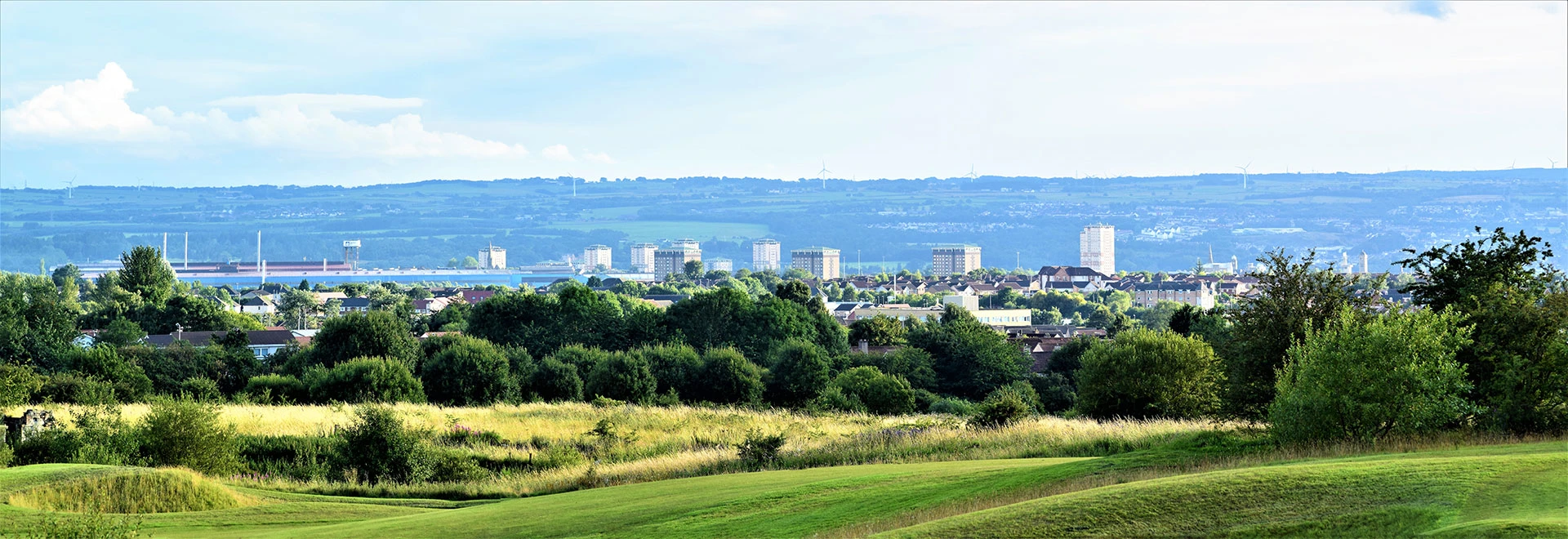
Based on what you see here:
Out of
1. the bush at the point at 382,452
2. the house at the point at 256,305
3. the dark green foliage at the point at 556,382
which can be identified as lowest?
the house at the point at 256,305

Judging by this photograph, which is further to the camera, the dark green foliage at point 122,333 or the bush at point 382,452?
the dark green foliage at point 122,333

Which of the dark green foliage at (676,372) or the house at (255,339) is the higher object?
the dark green foliage at (676,372)

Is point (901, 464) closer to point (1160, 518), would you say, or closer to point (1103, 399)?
point (1160, 518)

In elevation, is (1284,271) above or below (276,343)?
above

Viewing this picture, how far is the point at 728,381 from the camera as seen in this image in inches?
2131

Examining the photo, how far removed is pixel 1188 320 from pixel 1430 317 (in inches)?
1609

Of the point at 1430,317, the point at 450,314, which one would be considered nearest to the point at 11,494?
the point at 1430,317

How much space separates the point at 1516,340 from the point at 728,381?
35162 mm

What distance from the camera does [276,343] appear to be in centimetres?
8300

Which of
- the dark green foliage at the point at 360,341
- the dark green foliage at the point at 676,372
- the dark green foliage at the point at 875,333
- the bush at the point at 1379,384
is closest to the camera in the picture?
the bush at the point at 1379,384

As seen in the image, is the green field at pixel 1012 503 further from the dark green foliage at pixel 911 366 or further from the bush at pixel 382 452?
the dark green foliage at pixel 911 366

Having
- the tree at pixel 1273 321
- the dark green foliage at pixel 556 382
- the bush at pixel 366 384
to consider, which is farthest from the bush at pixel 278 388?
the tree at pixel 1273 321

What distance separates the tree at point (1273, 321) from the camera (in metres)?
28.5

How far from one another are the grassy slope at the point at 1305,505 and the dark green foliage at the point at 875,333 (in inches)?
2550
